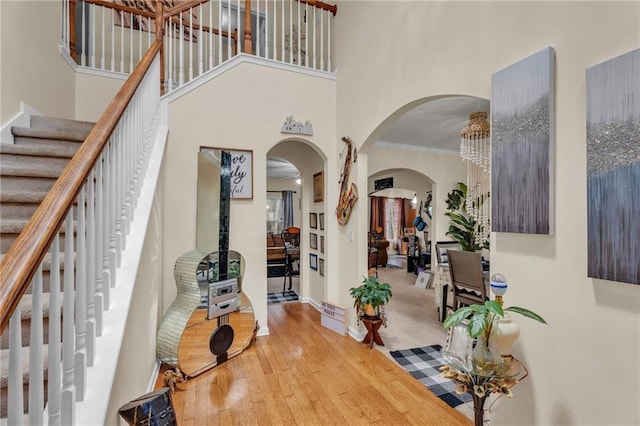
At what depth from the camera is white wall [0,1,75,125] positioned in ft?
7.20

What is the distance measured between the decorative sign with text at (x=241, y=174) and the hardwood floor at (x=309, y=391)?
1626 millimetres

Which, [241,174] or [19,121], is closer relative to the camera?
[19,121]

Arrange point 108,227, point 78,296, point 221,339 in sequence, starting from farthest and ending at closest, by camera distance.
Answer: point 221,339
point 108,227
point 78,296

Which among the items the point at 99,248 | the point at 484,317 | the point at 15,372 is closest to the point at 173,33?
the point at 99,248

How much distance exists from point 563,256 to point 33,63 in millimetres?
4054

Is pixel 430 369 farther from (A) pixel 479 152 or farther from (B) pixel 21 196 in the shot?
(B) pixel 21 196

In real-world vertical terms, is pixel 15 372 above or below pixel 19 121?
below

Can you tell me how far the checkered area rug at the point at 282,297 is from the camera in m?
4.67

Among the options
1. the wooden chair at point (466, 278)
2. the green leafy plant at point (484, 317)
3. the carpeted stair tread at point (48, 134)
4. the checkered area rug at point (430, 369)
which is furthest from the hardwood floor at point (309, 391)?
the carpeted stair tread at point (48, 134)

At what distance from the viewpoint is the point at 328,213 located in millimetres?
3721

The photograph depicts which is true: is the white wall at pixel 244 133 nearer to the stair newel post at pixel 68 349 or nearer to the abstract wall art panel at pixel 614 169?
the stair newel post at pixel 68 349

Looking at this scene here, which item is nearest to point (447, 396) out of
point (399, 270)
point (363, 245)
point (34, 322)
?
point (363, 245)

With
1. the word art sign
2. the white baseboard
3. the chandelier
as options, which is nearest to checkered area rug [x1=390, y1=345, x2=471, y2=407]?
the chandelier

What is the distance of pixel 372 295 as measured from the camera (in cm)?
289
